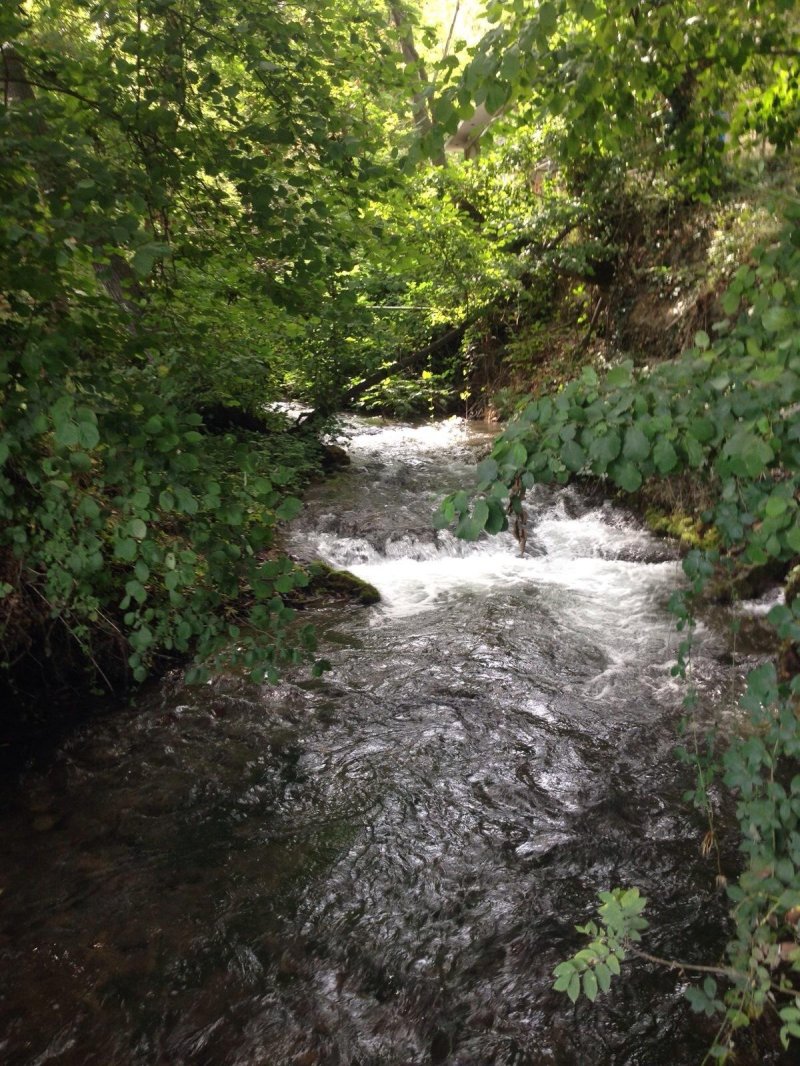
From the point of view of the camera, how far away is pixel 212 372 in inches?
216

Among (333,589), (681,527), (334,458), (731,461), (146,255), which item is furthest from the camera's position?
(334,458)

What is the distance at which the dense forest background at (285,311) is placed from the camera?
5.95 ft

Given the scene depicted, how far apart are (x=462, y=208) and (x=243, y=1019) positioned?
11.4 metres

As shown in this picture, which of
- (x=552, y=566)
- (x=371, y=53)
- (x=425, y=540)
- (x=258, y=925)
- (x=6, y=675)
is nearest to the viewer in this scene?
(x=258, y=925)

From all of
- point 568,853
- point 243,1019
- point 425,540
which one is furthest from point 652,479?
point 243,1019

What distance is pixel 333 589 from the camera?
7.14 m

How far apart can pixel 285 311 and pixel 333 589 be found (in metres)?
3.54

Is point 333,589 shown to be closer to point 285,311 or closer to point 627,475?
point 285,311

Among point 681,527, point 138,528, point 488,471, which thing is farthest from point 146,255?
point 681,527

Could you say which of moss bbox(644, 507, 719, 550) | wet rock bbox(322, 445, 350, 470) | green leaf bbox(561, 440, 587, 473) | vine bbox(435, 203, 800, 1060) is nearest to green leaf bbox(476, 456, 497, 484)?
vine bbox(435, 203, 800, 1060)

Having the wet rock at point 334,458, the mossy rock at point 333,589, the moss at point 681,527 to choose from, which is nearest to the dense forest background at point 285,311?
the moss at point 681,527

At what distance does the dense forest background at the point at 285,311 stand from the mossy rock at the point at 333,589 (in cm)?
151

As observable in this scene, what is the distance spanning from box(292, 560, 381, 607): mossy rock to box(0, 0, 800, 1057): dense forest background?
59.6 inches

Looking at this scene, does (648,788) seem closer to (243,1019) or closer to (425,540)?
(243,1019)
